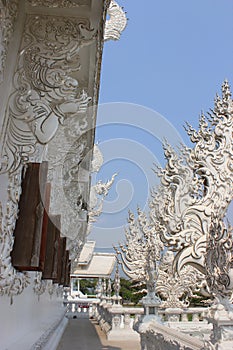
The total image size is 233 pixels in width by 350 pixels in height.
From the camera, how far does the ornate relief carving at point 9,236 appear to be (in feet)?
7.18

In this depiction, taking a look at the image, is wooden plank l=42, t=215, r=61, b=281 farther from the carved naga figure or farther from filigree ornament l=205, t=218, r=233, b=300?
the carved naga figure

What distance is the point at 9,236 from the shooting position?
7.50 ft

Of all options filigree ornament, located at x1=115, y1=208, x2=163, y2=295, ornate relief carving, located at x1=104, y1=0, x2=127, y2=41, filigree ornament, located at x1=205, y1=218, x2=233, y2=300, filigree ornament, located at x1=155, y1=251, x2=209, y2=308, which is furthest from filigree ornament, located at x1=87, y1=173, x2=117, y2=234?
filigree ornament, located at x1=205, y1=218, x2=233, y2=300

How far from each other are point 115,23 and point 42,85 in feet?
21.4

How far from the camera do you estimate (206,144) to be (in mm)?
10000

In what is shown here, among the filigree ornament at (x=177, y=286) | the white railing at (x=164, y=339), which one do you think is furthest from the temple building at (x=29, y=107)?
the filigree ornament at (x=177, y=286)

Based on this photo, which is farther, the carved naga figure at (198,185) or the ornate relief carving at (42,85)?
the carved naga figure at (198,185)

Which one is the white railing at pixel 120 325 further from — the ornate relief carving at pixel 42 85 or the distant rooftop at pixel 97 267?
the distant rooftop at pixel 97 267

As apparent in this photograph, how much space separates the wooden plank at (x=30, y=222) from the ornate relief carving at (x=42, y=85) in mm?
193

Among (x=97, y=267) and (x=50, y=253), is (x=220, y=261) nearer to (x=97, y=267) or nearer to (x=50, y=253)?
(x=50, y=253)

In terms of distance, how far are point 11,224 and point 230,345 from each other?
1.94 m

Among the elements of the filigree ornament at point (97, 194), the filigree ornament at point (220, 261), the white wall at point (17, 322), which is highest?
the filigree ornament at point (97, 194)

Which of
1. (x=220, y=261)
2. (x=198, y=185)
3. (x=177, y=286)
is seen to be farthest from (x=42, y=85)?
(x=177, y=286)

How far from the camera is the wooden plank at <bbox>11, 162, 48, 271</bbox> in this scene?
7.64 ft
